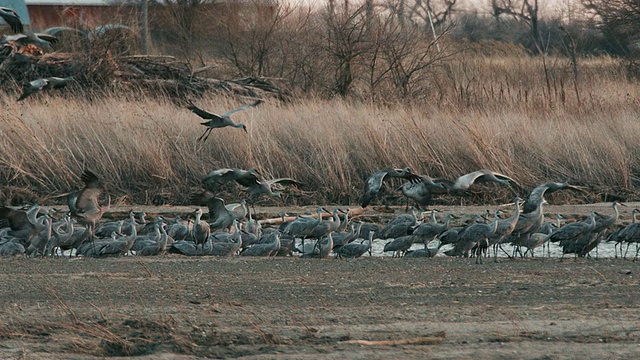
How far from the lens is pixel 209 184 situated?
18.1 meters


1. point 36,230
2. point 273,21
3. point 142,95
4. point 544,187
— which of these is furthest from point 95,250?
point 273,21

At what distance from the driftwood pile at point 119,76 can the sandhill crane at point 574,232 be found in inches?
446

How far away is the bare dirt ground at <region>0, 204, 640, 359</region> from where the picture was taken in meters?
6.78

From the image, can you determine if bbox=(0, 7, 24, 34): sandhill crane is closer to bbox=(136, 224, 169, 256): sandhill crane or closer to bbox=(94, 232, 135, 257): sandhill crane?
bbox=(94, 232, 135, 257): sandhill crane

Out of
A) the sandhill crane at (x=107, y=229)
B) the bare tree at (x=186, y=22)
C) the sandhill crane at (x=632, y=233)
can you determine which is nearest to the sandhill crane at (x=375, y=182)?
the sandhill crane at (x=632, y=233)

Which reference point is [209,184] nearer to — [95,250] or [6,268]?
[95,250]

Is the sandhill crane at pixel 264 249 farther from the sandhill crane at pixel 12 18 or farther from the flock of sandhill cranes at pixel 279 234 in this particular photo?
the sandhill crane at pixel 12 18

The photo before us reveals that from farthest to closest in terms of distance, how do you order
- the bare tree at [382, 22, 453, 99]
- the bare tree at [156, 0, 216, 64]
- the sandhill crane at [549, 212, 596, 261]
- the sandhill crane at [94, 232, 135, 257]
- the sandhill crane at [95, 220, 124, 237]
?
the bare tree at [156, 0, 216, 64] → the bare tree at [382, 22, 453, 99] → the sandhill crane at [95, 220, 124, 237] → the sandhill crane at [549, 212, 596, 261] → the sandhill crane at [94, 232, 135, 257]

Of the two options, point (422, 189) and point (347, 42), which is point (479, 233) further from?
point (347, 42)

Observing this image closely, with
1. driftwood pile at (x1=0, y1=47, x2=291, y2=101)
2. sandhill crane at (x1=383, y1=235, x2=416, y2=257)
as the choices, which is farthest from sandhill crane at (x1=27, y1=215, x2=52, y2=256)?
driftwood pile at (x1=0, y1=47, x2=291, y2=101)

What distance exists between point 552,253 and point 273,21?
1472cm

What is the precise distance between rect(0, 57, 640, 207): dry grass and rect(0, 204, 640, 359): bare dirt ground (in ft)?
20.1

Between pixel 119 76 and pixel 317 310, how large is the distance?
16.0 m

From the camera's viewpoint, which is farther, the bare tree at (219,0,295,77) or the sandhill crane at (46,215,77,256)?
the bare tree at (219,0,295,77)
